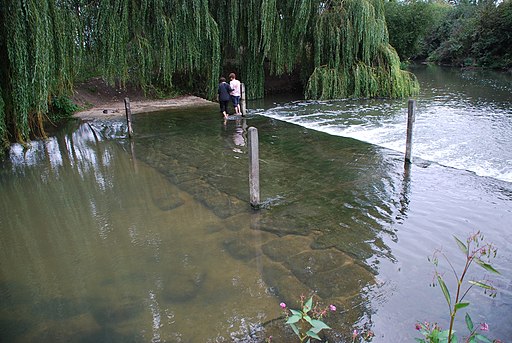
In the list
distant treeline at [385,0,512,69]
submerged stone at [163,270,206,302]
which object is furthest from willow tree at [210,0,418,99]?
distant treeline at [385,0,512,69]

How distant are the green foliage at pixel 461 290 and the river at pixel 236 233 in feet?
0.38

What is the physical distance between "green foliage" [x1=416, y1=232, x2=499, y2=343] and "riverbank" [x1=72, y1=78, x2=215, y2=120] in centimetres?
1354

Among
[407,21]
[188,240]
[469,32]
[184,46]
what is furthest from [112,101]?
[469,32]

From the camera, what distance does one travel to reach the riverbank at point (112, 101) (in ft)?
53.6

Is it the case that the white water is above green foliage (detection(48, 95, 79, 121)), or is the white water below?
below

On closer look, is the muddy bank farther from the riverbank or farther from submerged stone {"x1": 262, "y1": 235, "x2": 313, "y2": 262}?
submerged stone {"x1": 262, "y1": 235, "x2": 313, "y2": 262}

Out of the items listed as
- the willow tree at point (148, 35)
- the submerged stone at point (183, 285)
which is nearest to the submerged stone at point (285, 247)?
the submerged stone at point (183, 285)

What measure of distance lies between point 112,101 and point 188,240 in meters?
15.1

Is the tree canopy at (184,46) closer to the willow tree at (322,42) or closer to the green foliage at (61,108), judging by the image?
the willow tree at (322,42)

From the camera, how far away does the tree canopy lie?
7121mm

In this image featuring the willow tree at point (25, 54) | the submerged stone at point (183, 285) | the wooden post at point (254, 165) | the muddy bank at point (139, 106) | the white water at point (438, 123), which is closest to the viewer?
the submerged stone at point (183, 285)

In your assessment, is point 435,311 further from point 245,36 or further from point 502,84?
point 502,84

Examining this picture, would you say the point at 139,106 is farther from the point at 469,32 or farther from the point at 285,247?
the point at 469,32

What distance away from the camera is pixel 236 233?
566 centimetres
